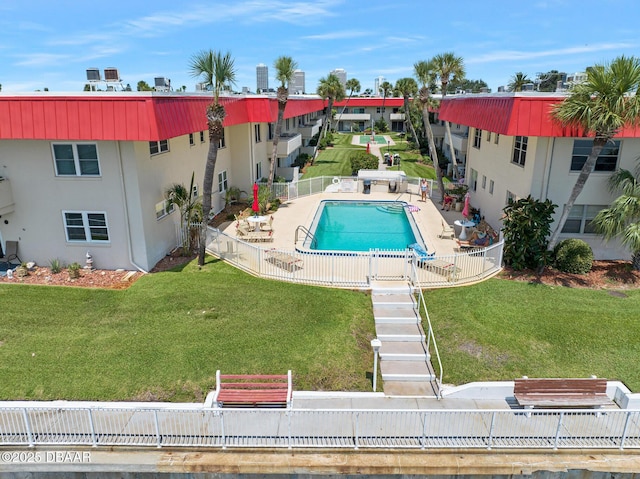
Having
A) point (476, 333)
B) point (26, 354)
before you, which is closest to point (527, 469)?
point (476, 333)

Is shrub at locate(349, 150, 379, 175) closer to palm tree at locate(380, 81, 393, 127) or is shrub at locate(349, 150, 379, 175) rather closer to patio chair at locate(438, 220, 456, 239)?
patio chair at locate(438, 220, 456, 239)

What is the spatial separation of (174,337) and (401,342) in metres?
6.55

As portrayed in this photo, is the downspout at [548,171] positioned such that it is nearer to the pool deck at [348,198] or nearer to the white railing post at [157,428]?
the pool deck at [348,198]

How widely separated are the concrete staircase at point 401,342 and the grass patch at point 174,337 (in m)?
0.46

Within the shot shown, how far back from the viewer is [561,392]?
1023 cm

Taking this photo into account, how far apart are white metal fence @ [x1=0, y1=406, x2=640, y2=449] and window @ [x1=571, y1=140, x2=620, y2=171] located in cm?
1184

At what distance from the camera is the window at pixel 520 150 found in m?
19.5

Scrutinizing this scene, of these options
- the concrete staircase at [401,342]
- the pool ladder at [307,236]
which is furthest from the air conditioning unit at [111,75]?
the concrete staircase at [401,342]

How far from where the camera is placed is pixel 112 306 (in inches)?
569

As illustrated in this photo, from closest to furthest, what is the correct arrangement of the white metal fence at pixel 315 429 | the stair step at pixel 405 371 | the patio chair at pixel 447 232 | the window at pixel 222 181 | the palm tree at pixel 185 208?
the white metal fence at pixel 315 429, the stair step at pixel 405 371, the palm tree at pixel 185 208, the patio chair at pixel 447 232, the window at pixel 222 181

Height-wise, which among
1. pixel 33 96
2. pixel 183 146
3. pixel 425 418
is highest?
pixel 33 96

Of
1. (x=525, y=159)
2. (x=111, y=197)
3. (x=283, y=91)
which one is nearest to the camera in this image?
(x=111, y=197)

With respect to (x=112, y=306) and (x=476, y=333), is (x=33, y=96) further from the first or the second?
(x=476, y=333)

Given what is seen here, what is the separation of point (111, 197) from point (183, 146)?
5414 millimetres
